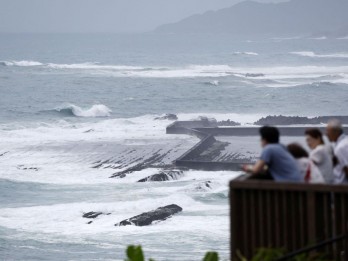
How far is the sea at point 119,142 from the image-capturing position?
2453 centimetres

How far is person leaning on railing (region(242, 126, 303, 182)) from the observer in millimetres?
8742

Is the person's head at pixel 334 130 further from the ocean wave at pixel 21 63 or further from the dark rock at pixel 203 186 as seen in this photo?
the ocean wave at pixel 21 63

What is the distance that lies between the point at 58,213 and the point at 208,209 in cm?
389

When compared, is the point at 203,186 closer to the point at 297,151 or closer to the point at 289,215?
the point at 297,151

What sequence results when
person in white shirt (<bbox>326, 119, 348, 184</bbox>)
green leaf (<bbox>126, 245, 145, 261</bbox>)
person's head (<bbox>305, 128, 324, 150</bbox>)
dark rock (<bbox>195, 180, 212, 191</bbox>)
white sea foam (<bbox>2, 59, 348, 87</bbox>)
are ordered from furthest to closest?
white sea foam (<bbox>2, 59, 348, 87</bbox>), dark rock (<bbox>195, 180, 212, 191</bbox>), person's head (<bbox>305, 128, 324, 150</bbox>), person in white shirt (<bbox>326, 119, 348, 184</bbox>), green leaf (<bbox>126, 245, 145, 261</bbox>)

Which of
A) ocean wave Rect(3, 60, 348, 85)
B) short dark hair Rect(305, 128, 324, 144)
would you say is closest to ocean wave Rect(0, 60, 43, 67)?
ocean wave Rect(3, 60, 348, 85)

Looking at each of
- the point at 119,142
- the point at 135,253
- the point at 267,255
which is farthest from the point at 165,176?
the point at 267,255

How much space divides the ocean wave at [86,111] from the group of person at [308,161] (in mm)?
54694

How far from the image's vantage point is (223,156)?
38000mm

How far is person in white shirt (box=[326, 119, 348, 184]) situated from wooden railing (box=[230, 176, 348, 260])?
451 mm

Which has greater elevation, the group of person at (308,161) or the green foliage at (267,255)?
the group of person at (308,161)

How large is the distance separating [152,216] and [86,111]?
39.0 m

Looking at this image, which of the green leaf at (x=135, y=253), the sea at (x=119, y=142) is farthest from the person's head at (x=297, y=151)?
the sea at (x=119, y=142)

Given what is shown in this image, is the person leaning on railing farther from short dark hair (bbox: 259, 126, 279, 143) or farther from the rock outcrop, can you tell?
the rock outcrop
